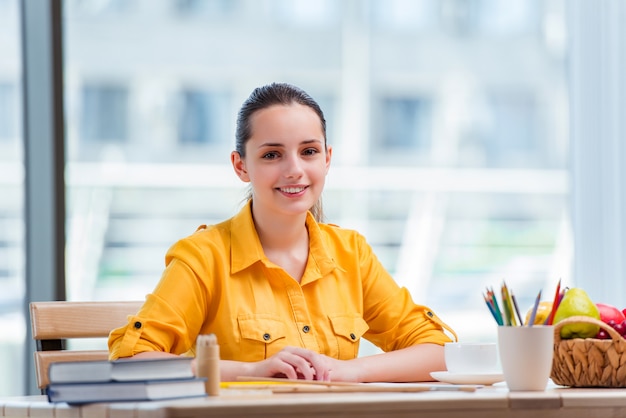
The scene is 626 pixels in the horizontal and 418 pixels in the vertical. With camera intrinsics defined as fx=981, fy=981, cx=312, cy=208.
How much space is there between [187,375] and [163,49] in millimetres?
7619

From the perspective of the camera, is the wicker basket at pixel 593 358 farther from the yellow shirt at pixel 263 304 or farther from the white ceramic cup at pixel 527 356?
the yellow shirt at pixel 263 304

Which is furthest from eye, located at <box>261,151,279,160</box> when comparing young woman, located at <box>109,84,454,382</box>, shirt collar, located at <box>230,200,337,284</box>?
shirt collar, located at <box>230,200,337,284</box>

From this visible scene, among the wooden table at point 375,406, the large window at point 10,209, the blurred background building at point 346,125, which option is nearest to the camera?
the wooden table at point 375,406

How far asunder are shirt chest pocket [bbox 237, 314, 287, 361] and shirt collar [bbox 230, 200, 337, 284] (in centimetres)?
9

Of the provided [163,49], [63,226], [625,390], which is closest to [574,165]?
[63,226]

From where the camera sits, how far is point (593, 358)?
4.17 feet

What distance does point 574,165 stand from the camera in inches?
122

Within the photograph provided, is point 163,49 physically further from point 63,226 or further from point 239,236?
point 239,236

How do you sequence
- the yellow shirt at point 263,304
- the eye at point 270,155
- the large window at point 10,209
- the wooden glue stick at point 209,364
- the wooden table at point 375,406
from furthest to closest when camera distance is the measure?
the large window at point 10,209 → the eye at point 270,155 → the yellow shirt at point 263,304 → the wooden glue stick at point 209,364 → the wooden table at point 375,406

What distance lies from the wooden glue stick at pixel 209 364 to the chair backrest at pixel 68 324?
0.57 meters

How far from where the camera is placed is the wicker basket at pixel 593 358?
1263 millimetres

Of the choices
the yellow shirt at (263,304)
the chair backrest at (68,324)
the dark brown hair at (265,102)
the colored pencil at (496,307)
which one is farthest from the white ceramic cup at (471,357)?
the chair backrest at (68,324)

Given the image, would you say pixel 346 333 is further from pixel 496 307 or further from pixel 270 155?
pixel 496 307

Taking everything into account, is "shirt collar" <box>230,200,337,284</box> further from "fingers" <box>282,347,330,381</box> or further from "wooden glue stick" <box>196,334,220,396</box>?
"wooden glue stick" <box>196,334,220,396</box>
